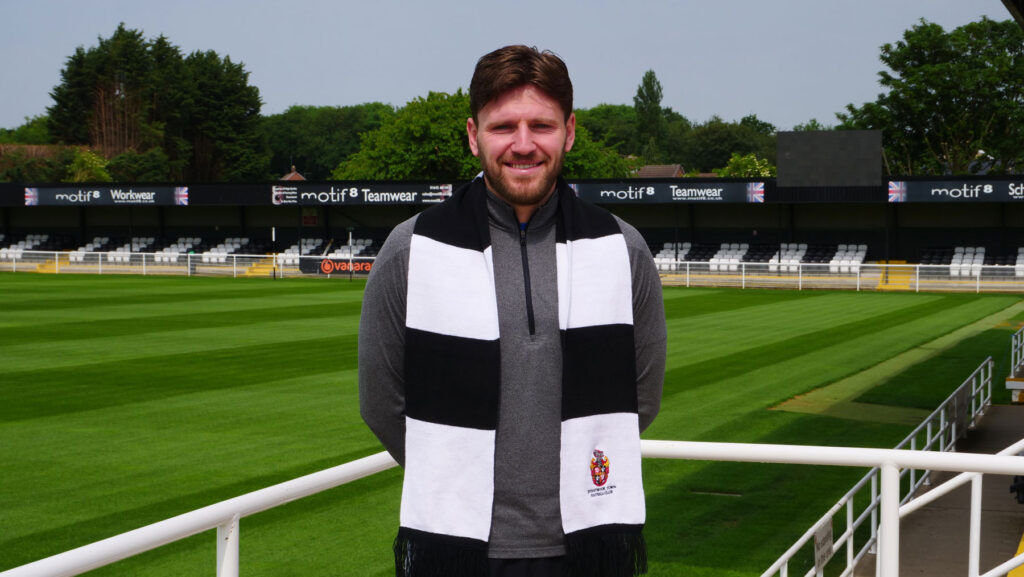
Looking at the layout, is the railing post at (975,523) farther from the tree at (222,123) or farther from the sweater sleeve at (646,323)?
the tree at (222,123)

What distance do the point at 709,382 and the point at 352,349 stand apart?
24.3 feet

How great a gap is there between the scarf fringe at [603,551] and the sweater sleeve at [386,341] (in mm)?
511

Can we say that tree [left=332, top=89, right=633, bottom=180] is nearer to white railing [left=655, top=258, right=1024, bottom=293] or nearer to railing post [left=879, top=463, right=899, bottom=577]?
white railing [left=655, top=258, right=1024, bottom=293]

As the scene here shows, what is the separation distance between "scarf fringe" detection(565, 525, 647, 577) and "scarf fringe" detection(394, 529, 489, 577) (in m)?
0.21

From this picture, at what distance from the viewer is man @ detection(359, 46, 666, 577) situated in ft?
8.22

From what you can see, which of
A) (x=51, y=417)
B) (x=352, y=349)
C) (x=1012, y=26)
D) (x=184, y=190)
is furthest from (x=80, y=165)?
(x=51, y=417)

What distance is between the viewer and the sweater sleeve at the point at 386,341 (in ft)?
8.51

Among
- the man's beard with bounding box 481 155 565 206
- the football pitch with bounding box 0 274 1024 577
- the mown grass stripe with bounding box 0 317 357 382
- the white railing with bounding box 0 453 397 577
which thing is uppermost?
the man's beard with bounding box 481 155 565 206

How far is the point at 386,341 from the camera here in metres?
2.61

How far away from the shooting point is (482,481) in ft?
8.18

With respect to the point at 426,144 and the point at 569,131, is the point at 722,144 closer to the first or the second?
the point at 426,144

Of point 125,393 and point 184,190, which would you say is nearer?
point 125,393

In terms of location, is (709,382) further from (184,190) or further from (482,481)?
(184,190)

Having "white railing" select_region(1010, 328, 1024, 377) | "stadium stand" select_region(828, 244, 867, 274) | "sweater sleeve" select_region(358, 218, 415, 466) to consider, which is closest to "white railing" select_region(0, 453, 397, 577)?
"sweater sleeve" select_region(358, 218, 415, 466)
